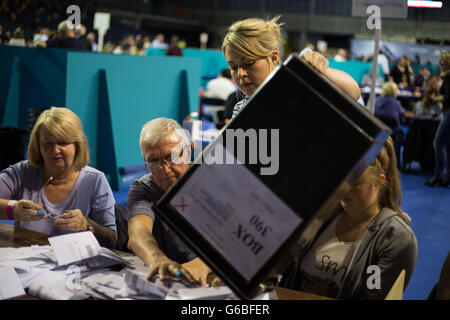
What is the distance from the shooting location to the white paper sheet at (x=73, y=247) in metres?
1.29

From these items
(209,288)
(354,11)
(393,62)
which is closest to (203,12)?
(393,62)

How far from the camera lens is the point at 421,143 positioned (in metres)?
7.55

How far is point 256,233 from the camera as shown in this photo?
2.68 ft

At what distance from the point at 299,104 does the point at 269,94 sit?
0.06 m

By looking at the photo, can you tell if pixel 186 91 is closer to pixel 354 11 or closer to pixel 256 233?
pixel 354 11

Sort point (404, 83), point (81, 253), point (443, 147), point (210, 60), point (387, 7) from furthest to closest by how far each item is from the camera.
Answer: point (210, 60) → point (404, 83) → point (443, 147) → point (387, 7) → point (81, 253)

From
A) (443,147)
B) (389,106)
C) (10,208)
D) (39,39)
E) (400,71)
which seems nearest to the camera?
(10,208)

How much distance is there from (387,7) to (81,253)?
1810 mm

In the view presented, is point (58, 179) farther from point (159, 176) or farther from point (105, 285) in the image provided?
point (105, 285)

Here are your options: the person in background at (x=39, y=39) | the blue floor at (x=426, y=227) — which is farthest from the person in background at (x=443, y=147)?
the person in background at (x=39, y=39)

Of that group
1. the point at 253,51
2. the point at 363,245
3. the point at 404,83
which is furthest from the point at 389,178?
the point at 404,83

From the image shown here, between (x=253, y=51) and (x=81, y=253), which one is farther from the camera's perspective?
(x=253, y=51)

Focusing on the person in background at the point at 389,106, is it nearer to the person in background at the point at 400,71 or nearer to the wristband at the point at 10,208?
the person in background at the point at 400,71

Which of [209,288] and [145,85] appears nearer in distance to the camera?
[209,288]
